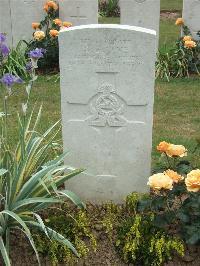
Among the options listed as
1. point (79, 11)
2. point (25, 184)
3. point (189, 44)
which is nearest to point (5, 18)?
point (79, 11)

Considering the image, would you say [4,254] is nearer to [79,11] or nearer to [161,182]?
[161,182]

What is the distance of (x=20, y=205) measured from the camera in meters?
3.44

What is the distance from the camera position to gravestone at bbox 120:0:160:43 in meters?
8.80

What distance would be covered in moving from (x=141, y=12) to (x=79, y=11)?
3.41 feet

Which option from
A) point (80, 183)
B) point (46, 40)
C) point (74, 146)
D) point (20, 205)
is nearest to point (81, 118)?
point (74, 146)

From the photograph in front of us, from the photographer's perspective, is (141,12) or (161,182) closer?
(161,182)

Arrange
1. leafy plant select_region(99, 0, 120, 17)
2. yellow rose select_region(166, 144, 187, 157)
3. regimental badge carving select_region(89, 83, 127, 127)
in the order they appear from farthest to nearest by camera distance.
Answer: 1. leafy plant select_region(99, 0, 120, 17)
2. regimental badge carving select_region(89, 83, 127, 127)
3. yellow rose select_region(166, 144, 187, 157)

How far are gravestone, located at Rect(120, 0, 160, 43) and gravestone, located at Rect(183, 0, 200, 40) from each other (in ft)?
1.52

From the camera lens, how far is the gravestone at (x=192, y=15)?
8672 mm

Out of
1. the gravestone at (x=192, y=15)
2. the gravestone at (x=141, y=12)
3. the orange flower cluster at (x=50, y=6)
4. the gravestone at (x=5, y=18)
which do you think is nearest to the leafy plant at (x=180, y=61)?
the gravestone at (x=192, y=15)

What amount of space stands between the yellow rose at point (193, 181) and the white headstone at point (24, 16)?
6374mm

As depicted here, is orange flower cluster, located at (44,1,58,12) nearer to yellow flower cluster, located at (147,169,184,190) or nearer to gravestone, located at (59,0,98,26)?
gravestone, located at (59,0,98,26)

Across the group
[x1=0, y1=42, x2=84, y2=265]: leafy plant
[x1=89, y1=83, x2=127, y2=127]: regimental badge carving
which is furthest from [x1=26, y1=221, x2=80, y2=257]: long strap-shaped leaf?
[x1=89, y1=83, x2=127, y2=127]: regimental badge carving

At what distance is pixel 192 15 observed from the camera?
8.80 metres
